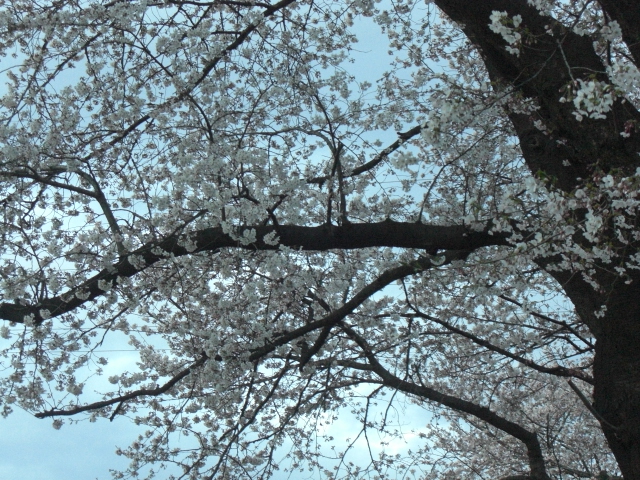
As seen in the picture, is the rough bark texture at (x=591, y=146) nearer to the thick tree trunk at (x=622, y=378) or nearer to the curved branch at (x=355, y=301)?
the thick tree trunk at (x=622, y=378)

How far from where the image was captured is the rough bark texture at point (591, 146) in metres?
4.15

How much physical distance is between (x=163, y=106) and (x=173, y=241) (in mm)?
1293

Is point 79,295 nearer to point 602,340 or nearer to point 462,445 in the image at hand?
point 602,340

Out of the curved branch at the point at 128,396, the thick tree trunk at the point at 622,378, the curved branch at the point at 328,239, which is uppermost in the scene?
the curved branch at the point at 328,239

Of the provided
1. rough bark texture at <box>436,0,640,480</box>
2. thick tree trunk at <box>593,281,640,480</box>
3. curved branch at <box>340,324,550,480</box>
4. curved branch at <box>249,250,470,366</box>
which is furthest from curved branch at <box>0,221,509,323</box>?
curved branch at <box>340,324,550,480</box>

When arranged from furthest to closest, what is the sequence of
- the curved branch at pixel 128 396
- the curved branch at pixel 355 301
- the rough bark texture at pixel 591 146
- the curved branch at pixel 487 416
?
the curved branch at pixel 487 416, the curved branch at pixel 128 396, the curved branch at pixel 355 301, the rough bark texture at pixel 591 146

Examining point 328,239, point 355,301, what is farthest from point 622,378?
A: point 328,239

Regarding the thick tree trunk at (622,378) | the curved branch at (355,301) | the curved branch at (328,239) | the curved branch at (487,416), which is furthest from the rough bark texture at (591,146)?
the curved branch at (487,416)

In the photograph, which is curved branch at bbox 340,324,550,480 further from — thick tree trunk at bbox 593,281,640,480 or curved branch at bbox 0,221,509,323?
thick tree trunk at bbox 593,281,640,480

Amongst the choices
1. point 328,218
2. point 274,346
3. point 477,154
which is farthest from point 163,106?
point 477,154

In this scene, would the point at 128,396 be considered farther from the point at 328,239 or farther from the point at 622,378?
the point at 622,378

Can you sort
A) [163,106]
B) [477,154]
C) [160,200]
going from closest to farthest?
[160,200]
[163,106]
[477,154]

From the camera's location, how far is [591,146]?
430 cm

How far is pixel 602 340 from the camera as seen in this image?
442 cm
